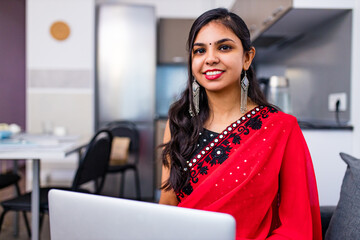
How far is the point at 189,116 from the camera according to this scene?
1132 millimetres

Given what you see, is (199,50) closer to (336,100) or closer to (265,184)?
(265,184)

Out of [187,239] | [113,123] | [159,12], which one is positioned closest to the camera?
[187,239]

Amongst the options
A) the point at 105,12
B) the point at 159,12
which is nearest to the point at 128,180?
the point at 105,12

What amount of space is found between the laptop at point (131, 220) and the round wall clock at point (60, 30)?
3.54 meters

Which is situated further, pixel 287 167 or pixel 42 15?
pixel 42 15

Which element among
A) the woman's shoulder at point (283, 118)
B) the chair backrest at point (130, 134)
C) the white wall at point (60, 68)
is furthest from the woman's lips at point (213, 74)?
the white wall at point (60, 68)

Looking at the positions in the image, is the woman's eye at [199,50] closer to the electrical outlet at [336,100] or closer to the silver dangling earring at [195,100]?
the silver dangling earring at [195,100]

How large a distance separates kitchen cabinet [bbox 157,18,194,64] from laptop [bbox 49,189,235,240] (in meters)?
3.58

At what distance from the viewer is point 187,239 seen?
1.69 feet

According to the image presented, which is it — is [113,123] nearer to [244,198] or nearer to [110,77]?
[110,77]

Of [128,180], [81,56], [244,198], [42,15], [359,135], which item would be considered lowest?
[128,180]

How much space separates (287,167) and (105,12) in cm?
342

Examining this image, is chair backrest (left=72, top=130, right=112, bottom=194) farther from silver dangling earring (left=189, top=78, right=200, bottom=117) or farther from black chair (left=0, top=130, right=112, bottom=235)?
silver dangling earring (left=189, top=78, right=200, bottom=117)

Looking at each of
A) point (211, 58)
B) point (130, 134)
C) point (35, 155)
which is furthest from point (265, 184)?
point (130, 134)
